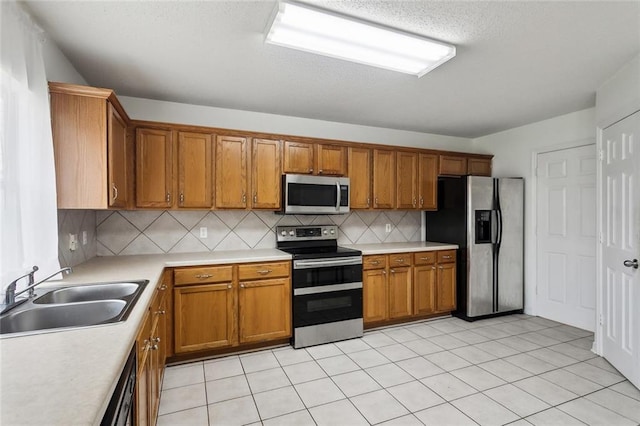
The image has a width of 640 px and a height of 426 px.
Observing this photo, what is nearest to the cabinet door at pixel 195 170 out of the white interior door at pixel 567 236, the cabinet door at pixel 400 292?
the cabinet door at pixel 400 292

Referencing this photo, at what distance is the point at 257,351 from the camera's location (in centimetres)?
304

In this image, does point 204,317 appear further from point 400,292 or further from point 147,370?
point 400,292

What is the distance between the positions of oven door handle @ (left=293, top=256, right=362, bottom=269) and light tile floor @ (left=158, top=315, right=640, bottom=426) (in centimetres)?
78

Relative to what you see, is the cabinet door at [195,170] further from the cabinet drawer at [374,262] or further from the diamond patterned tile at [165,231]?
the cabinet drawer at [374,262]

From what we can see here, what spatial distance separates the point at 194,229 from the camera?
131 inches

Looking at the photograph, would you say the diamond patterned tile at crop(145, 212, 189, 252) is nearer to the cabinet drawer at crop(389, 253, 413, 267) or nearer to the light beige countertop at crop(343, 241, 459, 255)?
the light beige countertop at crop(343, 241, 459, 255)

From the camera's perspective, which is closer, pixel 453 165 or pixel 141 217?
pixel 141 217

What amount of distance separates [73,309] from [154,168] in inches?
65.7

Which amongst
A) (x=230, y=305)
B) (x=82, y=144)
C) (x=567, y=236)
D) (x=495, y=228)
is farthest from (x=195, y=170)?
(x=567, y=236)

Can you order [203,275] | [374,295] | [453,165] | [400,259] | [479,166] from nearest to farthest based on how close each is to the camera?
[203,275], [374,295], [400,259], [453,165], [479,166]

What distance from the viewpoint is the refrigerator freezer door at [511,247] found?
157 inches

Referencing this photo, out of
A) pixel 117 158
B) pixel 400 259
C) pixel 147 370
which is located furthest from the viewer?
pixel 400 259

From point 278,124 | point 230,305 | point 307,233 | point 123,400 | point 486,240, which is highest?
point 278,124

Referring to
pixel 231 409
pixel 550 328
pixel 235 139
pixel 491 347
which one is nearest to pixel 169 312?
pixel 231 409
